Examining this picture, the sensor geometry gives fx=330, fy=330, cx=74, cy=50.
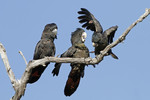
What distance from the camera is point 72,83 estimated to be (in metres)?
8.63

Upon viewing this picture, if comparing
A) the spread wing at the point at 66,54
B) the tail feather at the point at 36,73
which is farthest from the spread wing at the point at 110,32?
the tail feather at the point at 36,73

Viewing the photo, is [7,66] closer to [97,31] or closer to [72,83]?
[72,83]

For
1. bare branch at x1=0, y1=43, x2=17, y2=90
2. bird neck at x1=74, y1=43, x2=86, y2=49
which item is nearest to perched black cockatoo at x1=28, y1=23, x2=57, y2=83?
bird neck at x1=74, y1=43, x2=86, y2=49

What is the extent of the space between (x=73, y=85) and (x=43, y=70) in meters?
0.88

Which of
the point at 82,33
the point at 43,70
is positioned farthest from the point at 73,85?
the point at 82,33

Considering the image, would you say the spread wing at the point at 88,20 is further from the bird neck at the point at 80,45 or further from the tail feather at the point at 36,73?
the tail feather at the point at 36,73

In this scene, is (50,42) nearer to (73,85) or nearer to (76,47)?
(76,47)

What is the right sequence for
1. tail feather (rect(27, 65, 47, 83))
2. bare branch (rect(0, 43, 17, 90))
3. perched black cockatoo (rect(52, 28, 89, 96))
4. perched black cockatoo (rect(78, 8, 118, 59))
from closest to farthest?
bare branch (rect(0, 43, 17, 90)) → tail feather (rect(27, 65, 47, 83)) → perched black cockatoo (rect(52, 28, 89, 96)) → perched black cockatoo (rect(78, 8, 118, 59))

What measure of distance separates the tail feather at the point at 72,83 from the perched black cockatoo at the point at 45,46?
73cm

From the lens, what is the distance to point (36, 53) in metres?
8.71

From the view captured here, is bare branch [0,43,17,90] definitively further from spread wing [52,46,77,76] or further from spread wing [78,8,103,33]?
spread wing [78,8,103,33]

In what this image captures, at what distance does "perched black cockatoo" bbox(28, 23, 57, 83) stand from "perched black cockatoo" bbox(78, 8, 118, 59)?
3.60 ft

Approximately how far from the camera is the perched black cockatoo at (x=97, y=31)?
895cm

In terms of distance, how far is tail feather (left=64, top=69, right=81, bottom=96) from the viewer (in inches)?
335
